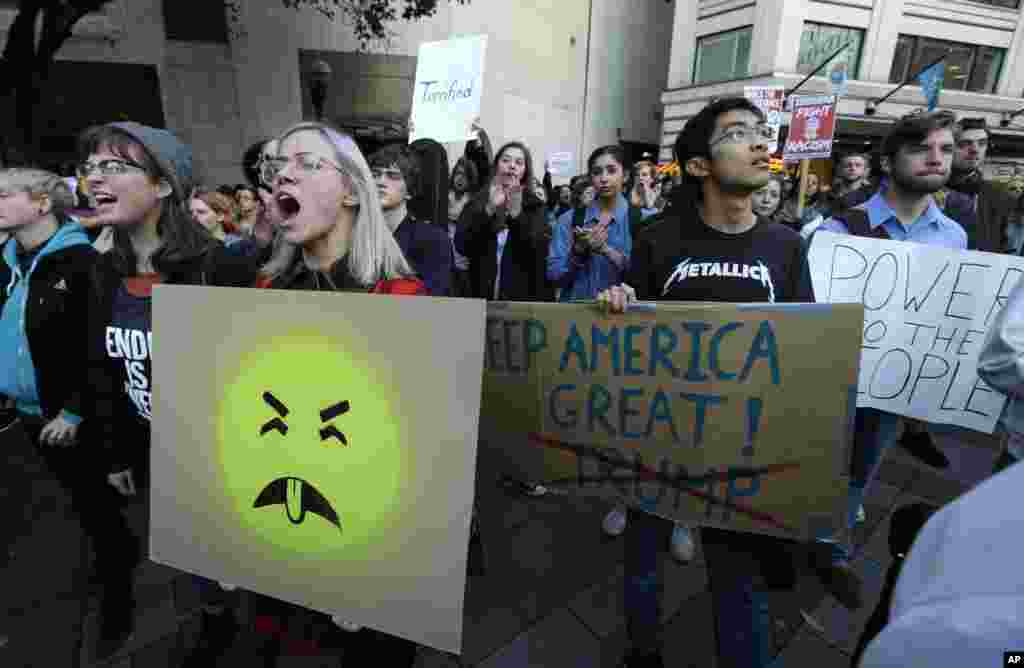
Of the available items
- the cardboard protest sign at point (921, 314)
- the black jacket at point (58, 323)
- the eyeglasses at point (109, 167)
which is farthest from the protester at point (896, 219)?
the black jacket at point (58, 323)

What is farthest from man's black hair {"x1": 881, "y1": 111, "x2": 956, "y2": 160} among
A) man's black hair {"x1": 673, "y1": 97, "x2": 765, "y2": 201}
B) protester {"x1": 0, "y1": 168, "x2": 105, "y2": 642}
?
protester {"x1": 0, "y1": 168, "x2": 105, "y2": 642}

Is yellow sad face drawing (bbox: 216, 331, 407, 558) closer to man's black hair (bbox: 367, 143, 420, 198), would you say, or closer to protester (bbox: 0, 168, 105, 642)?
protester (bbox: 0, 168, 105, 642)

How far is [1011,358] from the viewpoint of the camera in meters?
1.31

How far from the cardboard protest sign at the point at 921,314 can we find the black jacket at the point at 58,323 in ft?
10.1

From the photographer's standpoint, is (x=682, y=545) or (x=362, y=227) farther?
(x=682, y=545)

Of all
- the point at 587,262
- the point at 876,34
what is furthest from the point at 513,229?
the point at 876,34

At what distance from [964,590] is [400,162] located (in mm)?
2920

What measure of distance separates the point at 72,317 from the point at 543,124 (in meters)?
19.9

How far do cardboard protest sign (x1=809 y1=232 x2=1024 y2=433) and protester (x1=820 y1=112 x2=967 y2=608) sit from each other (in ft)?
0.70

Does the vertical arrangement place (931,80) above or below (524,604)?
above

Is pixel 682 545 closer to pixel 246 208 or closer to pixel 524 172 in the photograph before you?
pixel 524 172

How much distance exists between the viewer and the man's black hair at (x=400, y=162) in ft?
9.20

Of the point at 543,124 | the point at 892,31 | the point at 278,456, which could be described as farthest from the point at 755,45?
the point at 278,456

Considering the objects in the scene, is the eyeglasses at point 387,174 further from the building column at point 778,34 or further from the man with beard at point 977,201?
the building column at point 778,34
